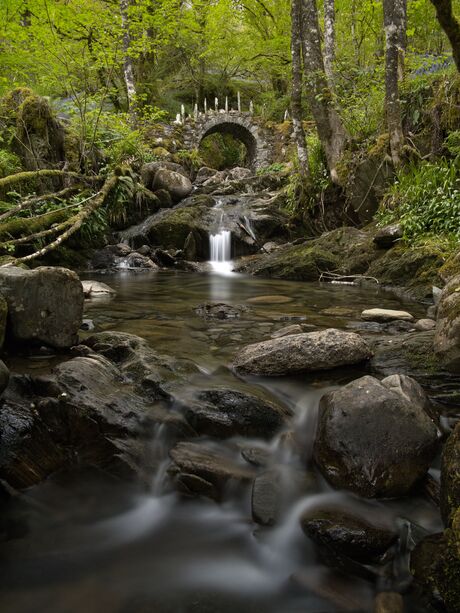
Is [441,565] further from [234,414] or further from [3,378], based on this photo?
[3,378]

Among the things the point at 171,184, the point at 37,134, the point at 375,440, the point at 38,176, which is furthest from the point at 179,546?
the point at 171,184

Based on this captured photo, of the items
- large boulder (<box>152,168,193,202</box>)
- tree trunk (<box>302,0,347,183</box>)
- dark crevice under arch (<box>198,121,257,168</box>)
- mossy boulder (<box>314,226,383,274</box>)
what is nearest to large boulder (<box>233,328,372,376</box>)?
mossy boulder (<box>314,226,383,274</box>)

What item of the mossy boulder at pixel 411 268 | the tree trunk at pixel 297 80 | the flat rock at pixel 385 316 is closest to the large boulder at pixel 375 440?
the flat rock at pixel 385 316

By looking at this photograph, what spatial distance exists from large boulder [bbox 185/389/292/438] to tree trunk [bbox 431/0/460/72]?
273 centimetres

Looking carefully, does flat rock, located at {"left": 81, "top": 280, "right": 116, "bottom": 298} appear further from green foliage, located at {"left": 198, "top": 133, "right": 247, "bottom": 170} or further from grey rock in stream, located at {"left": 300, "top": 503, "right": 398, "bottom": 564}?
green foliage, located at {"left": 198, "top": 133, "right": 247, "bottom": 170}

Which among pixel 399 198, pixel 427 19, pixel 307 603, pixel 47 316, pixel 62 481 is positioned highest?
pixel 427 19

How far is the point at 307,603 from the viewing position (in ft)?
6.55

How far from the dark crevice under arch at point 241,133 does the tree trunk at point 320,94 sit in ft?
42.4

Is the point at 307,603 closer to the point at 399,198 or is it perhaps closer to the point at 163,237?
the point at 399,198

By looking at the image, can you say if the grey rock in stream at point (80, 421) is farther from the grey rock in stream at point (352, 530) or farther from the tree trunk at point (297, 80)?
the tree trunk at point (297, 80)

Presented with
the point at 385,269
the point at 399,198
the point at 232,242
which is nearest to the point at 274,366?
the point at 385,269

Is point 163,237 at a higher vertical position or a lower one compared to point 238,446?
higher

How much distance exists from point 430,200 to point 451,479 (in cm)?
728

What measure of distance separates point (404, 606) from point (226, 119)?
972 inches
